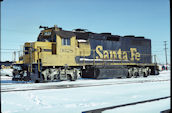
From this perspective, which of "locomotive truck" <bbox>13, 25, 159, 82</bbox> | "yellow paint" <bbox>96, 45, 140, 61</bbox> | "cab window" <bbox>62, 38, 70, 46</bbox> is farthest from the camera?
"yellow paint" <bbox>96, 45, 140, 61</bbox>

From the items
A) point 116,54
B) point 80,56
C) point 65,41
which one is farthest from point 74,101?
point 116,54

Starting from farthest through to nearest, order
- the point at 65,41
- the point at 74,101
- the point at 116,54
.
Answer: the point at 116,54 → the point at 65,41 → the point at 74,101

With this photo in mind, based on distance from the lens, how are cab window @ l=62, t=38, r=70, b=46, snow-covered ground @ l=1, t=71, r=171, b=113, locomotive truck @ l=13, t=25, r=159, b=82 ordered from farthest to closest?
cab window @ l=62, t=38, r=70, b=46
locomotive truck @ l=13, t=25, r=159, b=82
snow-covered ground @ l=1, t=71, r=171, b=113

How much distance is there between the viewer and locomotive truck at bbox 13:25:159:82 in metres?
13.2

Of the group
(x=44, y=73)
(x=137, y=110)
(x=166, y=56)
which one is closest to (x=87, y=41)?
(x=44, y=73)

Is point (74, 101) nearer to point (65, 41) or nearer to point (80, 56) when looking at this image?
point (65, 41)

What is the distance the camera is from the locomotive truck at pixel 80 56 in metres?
13.2

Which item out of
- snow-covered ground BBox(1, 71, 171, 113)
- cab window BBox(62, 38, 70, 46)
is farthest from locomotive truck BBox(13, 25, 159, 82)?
snow-covered ground BBox(1, 71, 171, 113)

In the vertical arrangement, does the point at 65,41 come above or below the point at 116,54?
above

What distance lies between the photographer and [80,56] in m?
14.9

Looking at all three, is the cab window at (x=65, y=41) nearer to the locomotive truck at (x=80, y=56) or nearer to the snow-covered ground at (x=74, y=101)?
the locomotive truck at (x=80, y=56)

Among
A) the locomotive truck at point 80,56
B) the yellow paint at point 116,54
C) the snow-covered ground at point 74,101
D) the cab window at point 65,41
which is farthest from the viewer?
the yellow paint at point 116,54

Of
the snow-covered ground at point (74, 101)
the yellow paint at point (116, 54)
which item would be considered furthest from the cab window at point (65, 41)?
the snow-covered ground at point (74, 101)

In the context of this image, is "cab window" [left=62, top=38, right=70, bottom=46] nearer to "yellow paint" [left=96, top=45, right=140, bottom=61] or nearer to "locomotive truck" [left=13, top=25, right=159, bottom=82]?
"locomotive truck" [left=13, top=25, right=159, bottom=82]
